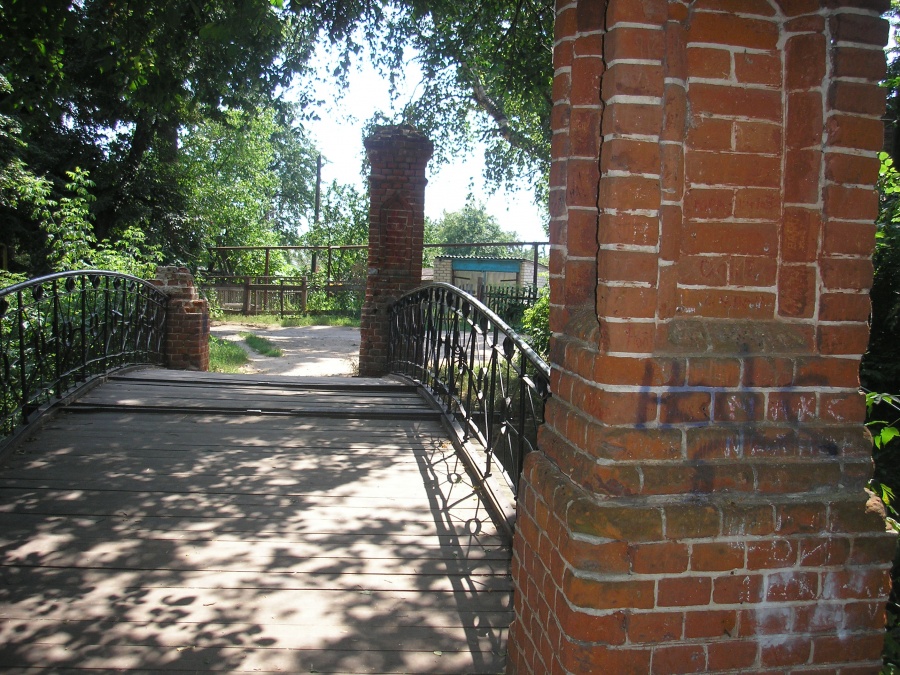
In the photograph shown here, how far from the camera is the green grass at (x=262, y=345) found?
12.8 metres

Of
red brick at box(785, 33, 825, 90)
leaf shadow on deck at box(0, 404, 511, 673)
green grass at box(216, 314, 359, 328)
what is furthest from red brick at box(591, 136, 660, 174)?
green grass at box(216, 314, 359, 328)

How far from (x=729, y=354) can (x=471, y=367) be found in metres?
3.17

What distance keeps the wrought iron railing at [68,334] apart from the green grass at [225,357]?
175 cm

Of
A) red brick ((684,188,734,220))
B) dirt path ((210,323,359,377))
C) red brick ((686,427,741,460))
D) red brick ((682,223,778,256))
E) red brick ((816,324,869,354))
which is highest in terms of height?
red brick ((684,188,734,220))

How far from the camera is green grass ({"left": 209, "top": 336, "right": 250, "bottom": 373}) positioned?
1071cm

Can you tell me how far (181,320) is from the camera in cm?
900

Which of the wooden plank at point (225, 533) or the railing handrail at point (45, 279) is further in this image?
the railing handrail at point (45, 279)

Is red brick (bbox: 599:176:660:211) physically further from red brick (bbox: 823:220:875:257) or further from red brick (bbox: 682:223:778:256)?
red brick (bbox: 823:220:875:257)

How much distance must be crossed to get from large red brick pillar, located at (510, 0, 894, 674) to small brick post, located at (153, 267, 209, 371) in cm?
797

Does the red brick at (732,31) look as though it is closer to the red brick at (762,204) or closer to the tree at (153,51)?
the red brick at (762,204)

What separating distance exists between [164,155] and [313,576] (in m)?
16.4

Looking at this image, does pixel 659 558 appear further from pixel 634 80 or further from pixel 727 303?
pixel 634 80

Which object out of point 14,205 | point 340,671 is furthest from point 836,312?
point 14,205

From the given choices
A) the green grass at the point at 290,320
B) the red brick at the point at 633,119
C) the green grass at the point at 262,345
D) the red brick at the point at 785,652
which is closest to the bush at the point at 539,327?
the green grass at the point at 262,345
